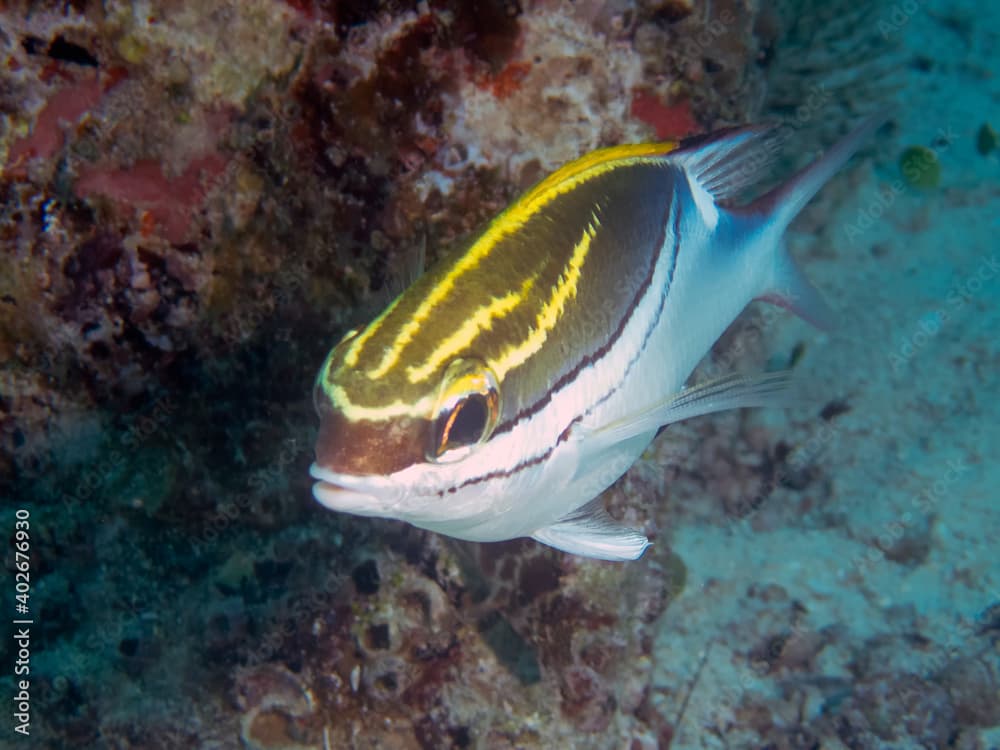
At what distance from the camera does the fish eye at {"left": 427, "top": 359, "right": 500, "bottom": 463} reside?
1447mm

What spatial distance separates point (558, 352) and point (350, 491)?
0.66 m

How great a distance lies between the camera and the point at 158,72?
2.87 meters

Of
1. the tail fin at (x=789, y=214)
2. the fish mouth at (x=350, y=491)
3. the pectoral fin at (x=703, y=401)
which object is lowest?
the fish mouth at (x=350, y=491)

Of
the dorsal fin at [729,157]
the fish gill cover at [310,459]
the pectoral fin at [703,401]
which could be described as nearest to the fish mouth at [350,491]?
the pectoral fin at [703,401]

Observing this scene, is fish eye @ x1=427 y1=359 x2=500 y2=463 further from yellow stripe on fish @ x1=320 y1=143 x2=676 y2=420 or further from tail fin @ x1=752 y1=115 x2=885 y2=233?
tail fin @ x1=752 y1=115 x2=885 y2=233

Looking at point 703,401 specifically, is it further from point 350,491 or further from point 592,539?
point 350,491

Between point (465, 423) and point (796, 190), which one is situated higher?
point (796, 190)

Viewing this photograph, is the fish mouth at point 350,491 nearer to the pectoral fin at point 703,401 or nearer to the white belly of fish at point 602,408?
the white belly of fish at point 602,408

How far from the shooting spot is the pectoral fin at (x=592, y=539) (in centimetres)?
214

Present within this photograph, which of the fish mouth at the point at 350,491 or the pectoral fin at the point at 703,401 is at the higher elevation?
the pectoral fin at the point at 703,401

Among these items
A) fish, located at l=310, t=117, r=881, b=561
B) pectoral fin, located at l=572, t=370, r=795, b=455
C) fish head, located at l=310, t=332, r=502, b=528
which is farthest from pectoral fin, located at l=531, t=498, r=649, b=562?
fish head, located at l=310, t=332, r=502, b=528

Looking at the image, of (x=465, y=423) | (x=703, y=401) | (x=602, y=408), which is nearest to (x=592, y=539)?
(x=602, y=408)

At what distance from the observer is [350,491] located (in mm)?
1415

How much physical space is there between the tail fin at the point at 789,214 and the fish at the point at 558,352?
1 centimetres
